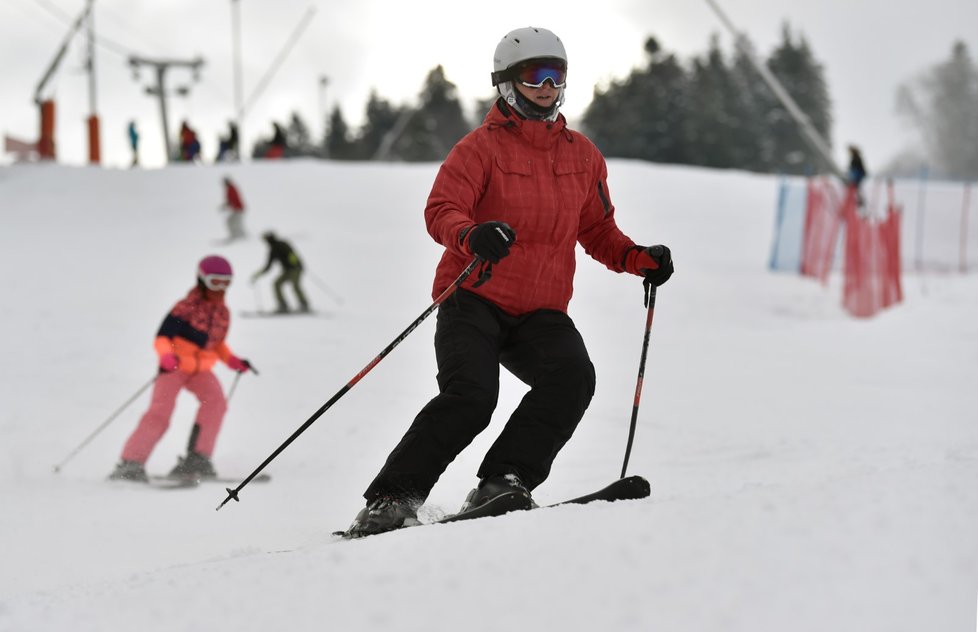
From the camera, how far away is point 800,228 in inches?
763

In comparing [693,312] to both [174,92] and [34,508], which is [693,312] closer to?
[34,508]

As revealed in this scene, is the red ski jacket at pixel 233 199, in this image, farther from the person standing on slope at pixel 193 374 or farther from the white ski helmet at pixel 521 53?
the white ski helmet at pixel 521 53

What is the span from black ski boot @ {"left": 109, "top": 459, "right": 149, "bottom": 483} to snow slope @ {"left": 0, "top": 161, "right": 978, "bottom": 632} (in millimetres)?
123

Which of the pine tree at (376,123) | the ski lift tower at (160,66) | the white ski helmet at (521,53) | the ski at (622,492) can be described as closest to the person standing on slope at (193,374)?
the white ski helmet at (521,53)

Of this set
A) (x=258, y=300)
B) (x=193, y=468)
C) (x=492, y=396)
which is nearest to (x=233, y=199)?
(x=258, y=300)

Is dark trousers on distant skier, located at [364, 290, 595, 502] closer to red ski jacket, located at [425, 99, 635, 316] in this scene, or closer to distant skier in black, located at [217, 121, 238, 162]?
red ski jacket, located at [425, 99, 635, 316]

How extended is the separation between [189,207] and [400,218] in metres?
4.90

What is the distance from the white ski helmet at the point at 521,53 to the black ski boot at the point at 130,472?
3552 mm

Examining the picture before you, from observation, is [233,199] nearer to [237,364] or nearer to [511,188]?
[237,364]

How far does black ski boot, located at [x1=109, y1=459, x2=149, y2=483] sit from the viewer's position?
238 inches

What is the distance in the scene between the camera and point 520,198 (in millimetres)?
3609

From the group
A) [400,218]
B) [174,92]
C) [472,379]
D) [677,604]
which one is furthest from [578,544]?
[174,92]

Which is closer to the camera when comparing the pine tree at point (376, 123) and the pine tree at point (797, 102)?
the pine tree at point (797, 102)

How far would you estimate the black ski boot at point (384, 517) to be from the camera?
10.6 feet
